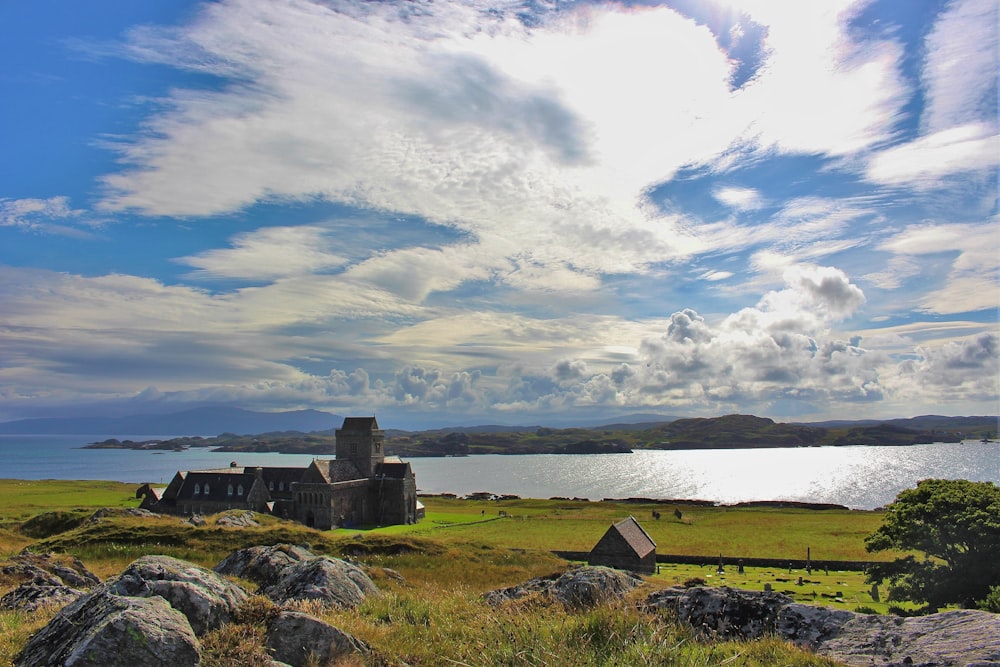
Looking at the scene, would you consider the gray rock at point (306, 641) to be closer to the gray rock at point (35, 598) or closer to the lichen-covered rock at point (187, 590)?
the lichen-covered rock at point (187, 590)

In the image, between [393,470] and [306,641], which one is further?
[393,470]

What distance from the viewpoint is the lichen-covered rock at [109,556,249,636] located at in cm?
845

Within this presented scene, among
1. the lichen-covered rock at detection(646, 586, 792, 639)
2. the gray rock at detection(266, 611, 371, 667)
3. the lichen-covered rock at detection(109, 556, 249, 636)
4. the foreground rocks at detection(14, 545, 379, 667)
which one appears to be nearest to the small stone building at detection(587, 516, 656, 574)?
the lichen-covered rock at detection(646, 586, 792, 639)

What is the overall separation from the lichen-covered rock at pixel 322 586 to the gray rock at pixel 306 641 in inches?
127

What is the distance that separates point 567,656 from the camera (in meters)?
6.43

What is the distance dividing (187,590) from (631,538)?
3665cm

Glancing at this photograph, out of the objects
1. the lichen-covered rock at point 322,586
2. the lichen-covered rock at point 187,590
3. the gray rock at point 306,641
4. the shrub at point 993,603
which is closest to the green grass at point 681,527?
the shrub at point 993,603

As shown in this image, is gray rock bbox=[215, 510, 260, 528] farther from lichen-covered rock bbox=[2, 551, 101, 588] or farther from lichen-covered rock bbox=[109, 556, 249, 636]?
lichen-covered rock bbox=[109, 556, 249, 636]

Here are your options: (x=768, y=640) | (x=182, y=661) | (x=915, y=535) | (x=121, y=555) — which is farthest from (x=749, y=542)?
(x=182, y=661)

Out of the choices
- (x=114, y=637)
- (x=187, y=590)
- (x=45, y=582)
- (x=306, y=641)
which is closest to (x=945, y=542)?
(x=306, y=641)

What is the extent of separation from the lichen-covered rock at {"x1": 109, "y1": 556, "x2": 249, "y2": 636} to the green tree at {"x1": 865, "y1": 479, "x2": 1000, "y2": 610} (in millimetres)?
31514

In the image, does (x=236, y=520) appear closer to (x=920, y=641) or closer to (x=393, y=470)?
(x=393, y=470)

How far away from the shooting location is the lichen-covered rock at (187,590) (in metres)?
8.45

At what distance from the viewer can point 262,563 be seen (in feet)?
59.1
